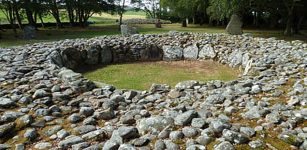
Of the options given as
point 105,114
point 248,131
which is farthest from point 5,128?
point 248,131

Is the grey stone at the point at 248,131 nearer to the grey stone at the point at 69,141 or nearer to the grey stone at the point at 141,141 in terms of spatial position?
the grey stone at the point at 141,141

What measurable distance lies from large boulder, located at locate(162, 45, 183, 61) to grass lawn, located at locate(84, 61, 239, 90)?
85 centimetres

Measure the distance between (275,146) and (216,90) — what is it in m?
3.21

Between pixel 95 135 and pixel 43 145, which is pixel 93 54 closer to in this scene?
pixel 95 135

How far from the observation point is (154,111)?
6938 mm

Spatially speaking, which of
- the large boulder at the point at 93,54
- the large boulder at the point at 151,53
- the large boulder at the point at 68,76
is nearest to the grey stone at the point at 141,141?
the large boulder at the point at 68,76

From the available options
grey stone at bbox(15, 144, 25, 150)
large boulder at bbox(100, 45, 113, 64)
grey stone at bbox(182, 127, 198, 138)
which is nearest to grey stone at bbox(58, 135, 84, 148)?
grey stone at bbox(15, 144, 25, 150)

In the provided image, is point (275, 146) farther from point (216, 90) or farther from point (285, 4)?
point (285, 4)

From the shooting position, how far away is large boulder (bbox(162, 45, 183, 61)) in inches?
721

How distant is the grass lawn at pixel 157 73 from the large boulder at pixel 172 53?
849mm

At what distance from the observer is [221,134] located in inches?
217

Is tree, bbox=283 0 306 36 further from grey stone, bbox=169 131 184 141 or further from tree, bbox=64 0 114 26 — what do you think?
tree, bbox=64 0 114 26

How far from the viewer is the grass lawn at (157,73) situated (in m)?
13.0

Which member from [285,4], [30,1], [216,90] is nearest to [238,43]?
[216,90]
